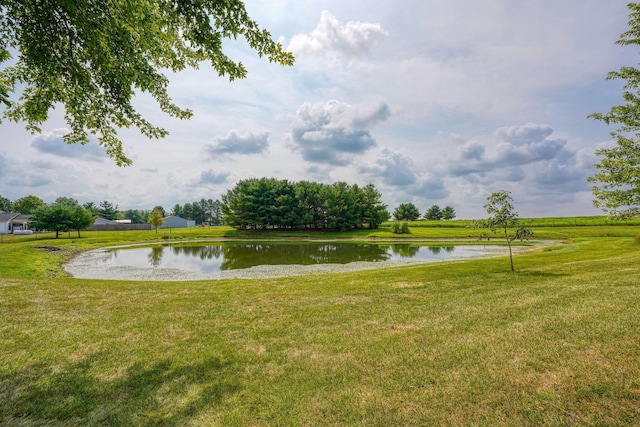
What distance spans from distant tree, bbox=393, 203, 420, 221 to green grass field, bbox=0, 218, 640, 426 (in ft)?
385

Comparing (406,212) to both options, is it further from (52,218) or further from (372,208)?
(52,218)

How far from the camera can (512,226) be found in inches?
647

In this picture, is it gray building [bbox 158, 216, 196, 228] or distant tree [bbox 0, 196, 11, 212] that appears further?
gray building [bbox 158, 216, 196, 228]

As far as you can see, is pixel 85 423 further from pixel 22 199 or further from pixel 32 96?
pixel 22 199

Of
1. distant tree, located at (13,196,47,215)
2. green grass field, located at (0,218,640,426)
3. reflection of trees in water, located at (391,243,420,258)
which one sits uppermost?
distant tree, located at (13,196,47,215)

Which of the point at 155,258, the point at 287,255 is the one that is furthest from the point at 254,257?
the point at 155,258

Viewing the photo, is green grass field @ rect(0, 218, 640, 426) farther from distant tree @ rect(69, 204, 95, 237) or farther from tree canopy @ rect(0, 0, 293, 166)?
distant tree @ rect(69, 204, 95, 237)

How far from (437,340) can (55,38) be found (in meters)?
9.17

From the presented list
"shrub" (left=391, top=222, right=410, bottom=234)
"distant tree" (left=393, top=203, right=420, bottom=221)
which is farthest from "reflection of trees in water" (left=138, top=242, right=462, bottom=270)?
"distant tree" (left=393, top=203, right=420, bottom=221)

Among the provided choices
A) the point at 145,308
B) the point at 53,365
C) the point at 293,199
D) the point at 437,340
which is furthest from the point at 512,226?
the point at 293,199

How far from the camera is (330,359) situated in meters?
6.00

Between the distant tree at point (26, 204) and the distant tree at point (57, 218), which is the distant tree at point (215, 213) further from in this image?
the distant tree at point (57, 218)

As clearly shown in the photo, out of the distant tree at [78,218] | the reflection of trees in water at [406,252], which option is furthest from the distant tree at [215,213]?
the reflection of trees in water at [406,252]

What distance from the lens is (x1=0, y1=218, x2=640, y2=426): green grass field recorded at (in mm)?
4316
